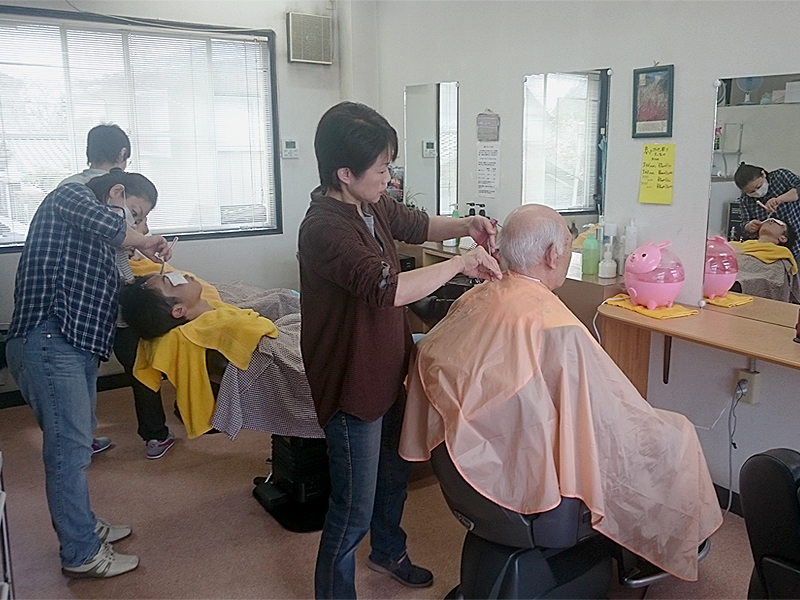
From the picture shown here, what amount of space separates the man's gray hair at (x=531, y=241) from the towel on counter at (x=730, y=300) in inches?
38.5

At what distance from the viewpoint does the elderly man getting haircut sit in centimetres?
156

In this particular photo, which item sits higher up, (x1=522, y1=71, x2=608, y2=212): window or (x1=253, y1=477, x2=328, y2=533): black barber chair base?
(x1=522, y1=71, x2=608, y2=212): window

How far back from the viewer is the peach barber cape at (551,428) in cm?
156

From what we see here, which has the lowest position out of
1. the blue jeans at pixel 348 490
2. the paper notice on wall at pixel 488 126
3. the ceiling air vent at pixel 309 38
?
the blue jeans at pixel 348 490

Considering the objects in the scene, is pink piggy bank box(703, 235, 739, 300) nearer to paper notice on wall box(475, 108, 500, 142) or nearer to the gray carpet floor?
the gray carpet floor

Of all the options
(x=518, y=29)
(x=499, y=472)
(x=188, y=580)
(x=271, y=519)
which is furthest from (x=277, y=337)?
(x=518, y=29)

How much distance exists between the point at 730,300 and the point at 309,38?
107 inches

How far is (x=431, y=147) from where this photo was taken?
374 cm

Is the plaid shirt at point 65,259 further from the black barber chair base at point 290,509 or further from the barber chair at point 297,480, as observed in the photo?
the black barber chair base at point 290,509

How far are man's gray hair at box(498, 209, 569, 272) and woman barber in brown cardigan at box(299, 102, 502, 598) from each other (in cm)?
8

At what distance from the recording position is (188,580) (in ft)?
6.84

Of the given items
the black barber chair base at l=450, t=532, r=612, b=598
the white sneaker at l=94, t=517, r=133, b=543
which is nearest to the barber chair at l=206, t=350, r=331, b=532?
the white sneaker at l=94, t=517, r=133, b=543

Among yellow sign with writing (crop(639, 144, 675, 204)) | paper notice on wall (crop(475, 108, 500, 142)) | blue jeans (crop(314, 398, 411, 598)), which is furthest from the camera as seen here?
paper notice on wall (crop(475, 108, 500, 142))

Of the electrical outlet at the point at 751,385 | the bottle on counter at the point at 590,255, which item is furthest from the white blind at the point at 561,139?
the electrical outlet at the point at 751,385
